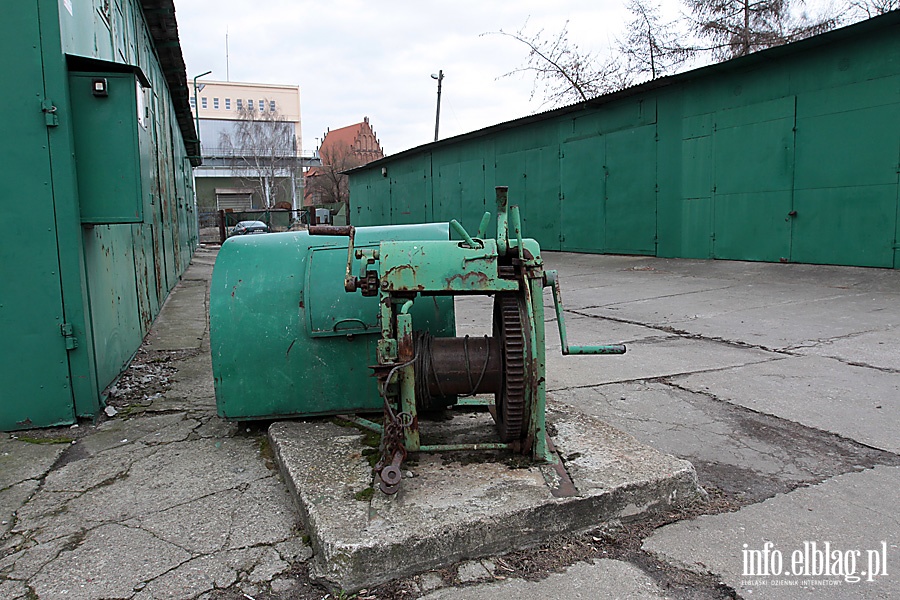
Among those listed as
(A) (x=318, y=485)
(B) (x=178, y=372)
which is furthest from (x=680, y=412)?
(B) (x=178, y=372)

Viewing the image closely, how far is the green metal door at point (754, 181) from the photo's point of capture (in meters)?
10.2

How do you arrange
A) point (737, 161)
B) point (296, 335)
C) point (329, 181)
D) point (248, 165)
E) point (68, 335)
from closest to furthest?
point (296, 335)
point (68, 335)
point (737, 161)
point (329, 181)
point (248, 165)

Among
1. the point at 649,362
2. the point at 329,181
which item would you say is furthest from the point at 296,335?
the point at 329,181

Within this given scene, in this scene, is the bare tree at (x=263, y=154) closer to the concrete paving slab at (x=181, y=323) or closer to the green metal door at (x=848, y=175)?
the concrete paving slab at (x=181, y=323)

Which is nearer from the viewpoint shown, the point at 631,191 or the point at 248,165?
the point at 631,191

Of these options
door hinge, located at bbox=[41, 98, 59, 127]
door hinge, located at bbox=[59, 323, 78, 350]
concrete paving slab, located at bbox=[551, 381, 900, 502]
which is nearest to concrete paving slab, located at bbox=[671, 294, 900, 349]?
concrete paving slab, located at bbox=[551, 381, 900, 502]

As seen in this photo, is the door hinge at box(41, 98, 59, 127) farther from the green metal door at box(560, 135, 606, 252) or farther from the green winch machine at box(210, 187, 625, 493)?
the green metal door at box(560, 135, 606, 252)

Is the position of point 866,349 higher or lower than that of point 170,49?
lower

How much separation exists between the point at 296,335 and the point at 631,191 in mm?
11325

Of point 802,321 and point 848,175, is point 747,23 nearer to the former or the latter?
point 848,175

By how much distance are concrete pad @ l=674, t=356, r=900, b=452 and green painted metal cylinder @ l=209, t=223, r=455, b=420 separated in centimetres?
215

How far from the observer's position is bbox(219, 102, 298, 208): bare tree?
48.8m

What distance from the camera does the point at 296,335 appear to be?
340 cm

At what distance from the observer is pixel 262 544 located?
2.47 metres
